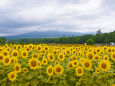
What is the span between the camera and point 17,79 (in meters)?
3.54

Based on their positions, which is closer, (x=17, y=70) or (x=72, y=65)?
(x=17, y=70)

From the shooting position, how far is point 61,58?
4.61 m

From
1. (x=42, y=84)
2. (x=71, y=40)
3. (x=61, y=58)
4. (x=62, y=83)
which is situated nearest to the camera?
(x=62, y=83)

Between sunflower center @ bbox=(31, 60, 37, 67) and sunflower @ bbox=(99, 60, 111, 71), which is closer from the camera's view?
sunflower @ bbox=(99, 60, 111, 71)

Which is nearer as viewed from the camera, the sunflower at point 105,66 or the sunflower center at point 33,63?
the sunflower at point 105,66

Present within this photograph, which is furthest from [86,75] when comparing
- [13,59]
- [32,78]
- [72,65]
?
[13,59]

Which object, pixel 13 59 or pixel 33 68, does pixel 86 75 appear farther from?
pixel 13 59

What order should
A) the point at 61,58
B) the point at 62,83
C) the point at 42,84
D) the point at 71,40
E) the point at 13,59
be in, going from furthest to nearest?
1. the point at 71,40
2. the point at 61,58
3. the point at 13,59
4. the point at 42,84
5. the point at 62,83

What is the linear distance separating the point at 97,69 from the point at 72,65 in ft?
2.33

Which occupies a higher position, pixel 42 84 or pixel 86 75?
pixel 86 75

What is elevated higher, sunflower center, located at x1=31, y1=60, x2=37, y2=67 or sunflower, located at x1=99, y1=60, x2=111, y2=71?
sunflower center, located at x1=31, y1=60, x2=37, y2=67

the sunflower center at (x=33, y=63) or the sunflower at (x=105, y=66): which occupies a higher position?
the sunflower center at (x=33, y=63)

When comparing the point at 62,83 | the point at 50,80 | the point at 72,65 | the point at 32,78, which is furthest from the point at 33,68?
the point at 72,65

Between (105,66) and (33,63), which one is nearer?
(105,66)
